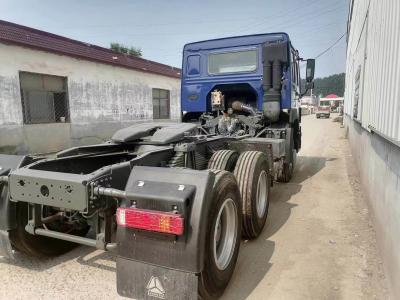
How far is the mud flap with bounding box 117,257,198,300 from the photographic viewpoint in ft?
7.41

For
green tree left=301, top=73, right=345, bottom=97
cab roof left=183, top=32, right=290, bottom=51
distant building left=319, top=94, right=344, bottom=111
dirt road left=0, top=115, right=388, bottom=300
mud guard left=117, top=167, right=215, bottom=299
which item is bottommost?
dirt road left=0, top=115, right=388, bottom=300

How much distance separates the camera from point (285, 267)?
3.21 m

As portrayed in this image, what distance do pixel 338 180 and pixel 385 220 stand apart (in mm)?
3839

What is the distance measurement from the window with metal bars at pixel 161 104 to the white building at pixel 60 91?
1.26m

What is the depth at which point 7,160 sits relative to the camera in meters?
3.17

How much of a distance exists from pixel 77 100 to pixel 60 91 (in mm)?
758

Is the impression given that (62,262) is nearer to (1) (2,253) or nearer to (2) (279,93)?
(1) (2,253)

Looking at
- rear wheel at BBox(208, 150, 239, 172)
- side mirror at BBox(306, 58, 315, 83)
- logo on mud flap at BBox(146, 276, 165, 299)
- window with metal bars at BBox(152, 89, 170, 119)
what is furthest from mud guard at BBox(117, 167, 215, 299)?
window with metal bars at BBox(152, 89, 170, 119)

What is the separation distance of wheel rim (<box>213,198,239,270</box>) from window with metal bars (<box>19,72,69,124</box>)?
993cm

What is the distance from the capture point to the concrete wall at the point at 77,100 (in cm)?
1020

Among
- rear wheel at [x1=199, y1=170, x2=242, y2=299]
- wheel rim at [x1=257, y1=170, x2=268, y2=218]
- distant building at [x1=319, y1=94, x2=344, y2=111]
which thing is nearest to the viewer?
rear wheel at [x1=199, y1=170, x2=242, y2=299]

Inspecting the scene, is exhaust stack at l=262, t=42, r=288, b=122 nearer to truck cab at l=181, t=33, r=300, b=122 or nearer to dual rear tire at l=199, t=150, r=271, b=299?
truck cab at l=181, t=33, r=300, b=122

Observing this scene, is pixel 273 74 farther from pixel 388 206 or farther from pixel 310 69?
pixel 388 206

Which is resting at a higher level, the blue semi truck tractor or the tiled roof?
the tiled roof
